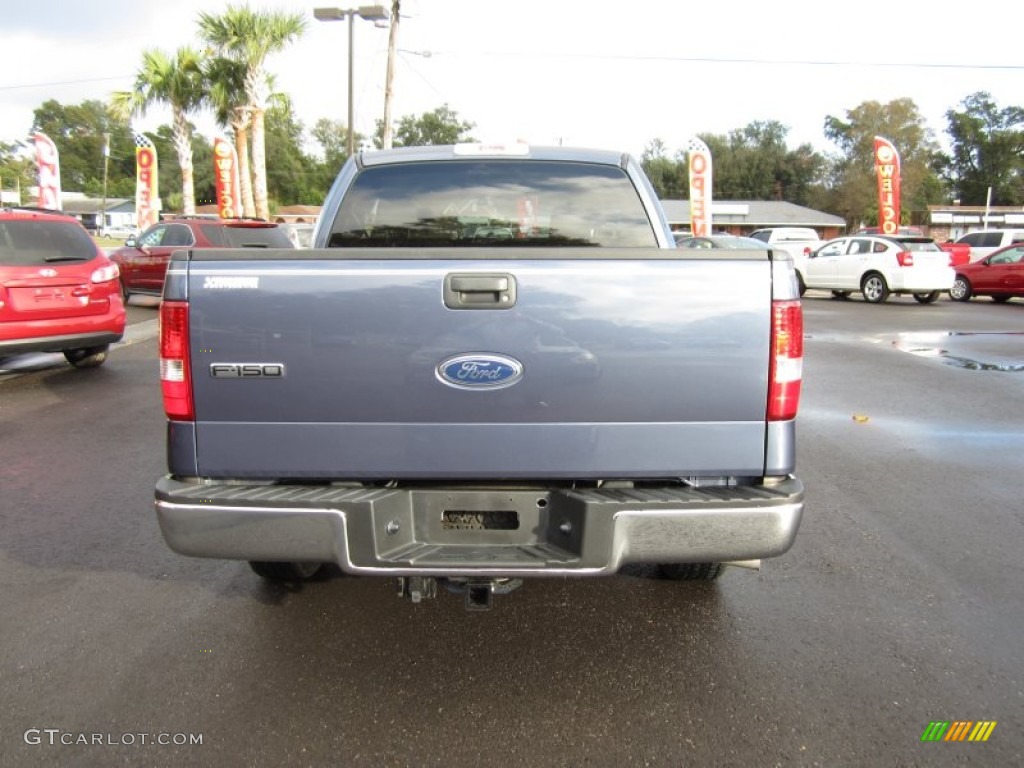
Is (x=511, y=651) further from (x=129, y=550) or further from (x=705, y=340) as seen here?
(x=129, y=550)

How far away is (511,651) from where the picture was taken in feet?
9.90

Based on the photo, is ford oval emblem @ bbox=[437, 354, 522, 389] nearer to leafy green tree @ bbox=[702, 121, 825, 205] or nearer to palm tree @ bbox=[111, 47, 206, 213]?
palm tree @ bbox=[111, 47, 206, 213]

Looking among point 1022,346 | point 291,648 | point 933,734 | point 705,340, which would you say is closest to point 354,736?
point 291,648

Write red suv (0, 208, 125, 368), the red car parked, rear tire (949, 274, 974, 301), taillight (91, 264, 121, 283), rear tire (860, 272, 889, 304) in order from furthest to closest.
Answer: rear tire (949, 274, 974, 301), rear tire (860, 272, 889, 304), the red car parked, taillight (91, 264, 121, 283), red suv (0, 208, 125, 368)

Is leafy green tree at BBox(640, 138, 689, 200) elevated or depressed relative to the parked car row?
elevated

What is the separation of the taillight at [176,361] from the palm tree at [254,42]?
24.9 metres

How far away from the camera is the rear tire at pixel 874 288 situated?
18.5 m

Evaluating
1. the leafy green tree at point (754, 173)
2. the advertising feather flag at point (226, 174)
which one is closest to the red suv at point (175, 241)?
the advertising feather flag at point (226, 174)

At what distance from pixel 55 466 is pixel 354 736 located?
13.6 feet

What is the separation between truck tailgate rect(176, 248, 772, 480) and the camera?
246 cm

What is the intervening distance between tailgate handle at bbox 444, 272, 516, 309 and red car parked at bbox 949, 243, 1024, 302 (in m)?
19.4

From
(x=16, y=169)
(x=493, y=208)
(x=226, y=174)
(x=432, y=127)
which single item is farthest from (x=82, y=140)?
(x=493, y=208)

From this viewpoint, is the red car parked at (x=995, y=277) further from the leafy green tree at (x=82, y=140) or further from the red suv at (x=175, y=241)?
the leafy green tree at (x=82, y=140)

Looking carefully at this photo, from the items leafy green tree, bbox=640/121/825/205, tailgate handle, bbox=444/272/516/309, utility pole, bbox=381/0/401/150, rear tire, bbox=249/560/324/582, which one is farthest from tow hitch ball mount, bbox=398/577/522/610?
leafy green tree, bbox=640/121/825/205
